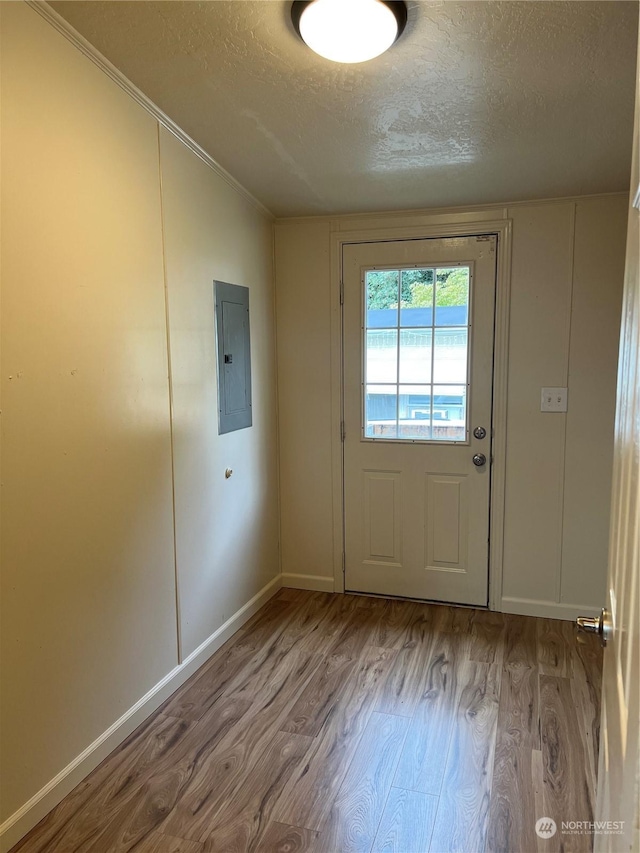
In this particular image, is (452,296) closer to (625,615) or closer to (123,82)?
(123,82)

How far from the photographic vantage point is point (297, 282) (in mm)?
3203

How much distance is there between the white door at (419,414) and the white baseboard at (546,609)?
0.57 feet

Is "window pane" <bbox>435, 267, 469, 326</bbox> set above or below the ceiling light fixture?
below

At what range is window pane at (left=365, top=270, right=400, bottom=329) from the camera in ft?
9.99

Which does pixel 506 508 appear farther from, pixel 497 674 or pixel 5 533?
pixel 5 533

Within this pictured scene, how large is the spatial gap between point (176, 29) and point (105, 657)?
197 cm

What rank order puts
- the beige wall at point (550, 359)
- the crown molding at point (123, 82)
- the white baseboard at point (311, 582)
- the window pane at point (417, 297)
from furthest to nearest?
the white baseboard at point (311, 582) → the window pane at point (417, 297) → the beige wall at point (550, 359) → the crown molding at point (123, 82)

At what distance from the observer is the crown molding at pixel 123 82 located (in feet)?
4.79

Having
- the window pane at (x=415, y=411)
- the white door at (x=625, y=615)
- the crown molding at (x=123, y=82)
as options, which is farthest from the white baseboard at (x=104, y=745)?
the crown molding at (x=123, y=82)

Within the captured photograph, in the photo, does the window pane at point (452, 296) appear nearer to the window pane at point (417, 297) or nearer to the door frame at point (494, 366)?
the window pane at point (417, 297)

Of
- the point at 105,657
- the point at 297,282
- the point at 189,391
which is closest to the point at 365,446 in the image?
the point at 297,282

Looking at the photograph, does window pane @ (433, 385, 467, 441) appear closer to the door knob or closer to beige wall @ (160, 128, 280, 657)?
beige wall @ (160, 128, 280, 657)

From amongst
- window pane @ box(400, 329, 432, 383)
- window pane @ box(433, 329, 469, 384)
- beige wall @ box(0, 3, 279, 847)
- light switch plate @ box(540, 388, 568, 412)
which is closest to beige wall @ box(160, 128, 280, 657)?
beige wall @ box(0, 3, 279, 847)

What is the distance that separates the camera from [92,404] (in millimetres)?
1728
